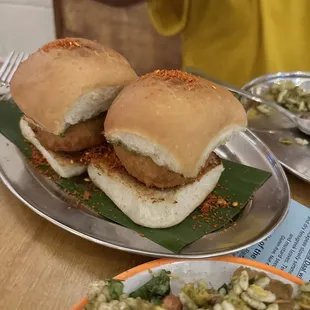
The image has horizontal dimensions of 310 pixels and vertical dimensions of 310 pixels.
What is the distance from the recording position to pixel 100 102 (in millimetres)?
920

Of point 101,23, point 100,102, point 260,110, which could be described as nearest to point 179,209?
point 100,102

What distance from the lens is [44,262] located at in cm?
82

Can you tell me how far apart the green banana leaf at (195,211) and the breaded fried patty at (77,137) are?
69mm

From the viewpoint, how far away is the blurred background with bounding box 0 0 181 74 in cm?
212

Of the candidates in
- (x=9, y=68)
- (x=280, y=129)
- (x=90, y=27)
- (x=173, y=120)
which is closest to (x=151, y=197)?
(x=173, y=120)

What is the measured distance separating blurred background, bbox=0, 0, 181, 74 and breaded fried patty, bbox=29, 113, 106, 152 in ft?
3.97

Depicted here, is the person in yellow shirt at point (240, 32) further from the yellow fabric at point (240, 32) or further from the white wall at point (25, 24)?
the white wall at point (25, 24)

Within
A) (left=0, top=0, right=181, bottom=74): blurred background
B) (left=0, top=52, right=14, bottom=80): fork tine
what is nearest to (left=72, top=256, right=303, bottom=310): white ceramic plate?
(left=0, top=52, right=14, bottom=80): fork tine

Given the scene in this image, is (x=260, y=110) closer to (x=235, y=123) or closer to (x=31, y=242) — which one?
(x=235, y=123)

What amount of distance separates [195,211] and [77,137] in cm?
28

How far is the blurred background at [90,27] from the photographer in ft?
6.97

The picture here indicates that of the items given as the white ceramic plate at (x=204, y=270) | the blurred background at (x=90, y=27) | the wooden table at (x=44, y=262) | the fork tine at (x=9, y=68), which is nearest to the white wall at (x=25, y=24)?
the blurred background at (x=90, y=27)

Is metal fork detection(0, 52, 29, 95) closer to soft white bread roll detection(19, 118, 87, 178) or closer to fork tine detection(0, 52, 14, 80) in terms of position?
fork tine detection(0, 52, 14, 80)

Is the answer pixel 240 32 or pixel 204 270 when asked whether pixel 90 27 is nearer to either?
pixel 240 32
